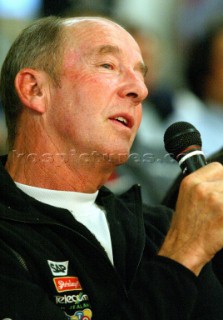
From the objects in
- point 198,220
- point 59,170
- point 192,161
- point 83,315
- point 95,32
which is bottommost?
point 83,315

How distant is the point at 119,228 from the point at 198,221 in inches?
14.9

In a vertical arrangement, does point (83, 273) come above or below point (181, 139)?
below

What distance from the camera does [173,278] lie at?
1.25 meters

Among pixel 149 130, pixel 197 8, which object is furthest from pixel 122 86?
pixel 197 8

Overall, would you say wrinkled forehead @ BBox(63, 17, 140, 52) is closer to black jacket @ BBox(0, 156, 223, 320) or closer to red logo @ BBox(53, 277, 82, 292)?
black jacket @ BBox(0, 156, 223, 320)

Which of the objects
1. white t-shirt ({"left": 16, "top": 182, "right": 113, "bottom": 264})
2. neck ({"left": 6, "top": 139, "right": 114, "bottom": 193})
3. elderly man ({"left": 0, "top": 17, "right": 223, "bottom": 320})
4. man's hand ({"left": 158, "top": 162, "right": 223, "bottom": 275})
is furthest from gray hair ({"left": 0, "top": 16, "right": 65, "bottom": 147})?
man's hand ({"left": 158, "top": 162, "right": 223, "bottom": 275})

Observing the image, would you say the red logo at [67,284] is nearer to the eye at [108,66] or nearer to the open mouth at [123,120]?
the open mouth at [123,120]

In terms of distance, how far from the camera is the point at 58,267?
1392 mm

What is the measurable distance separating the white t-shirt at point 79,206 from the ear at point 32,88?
222 mm

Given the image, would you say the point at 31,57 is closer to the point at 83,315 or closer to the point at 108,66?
the point at 108,66

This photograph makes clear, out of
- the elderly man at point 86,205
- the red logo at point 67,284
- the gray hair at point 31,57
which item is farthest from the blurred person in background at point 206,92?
the red logo at point 67,284

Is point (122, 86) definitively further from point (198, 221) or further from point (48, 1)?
point (48, 1)

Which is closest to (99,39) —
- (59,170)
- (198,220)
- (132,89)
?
(132,89)

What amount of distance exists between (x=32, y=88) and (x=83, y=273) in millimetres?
555
